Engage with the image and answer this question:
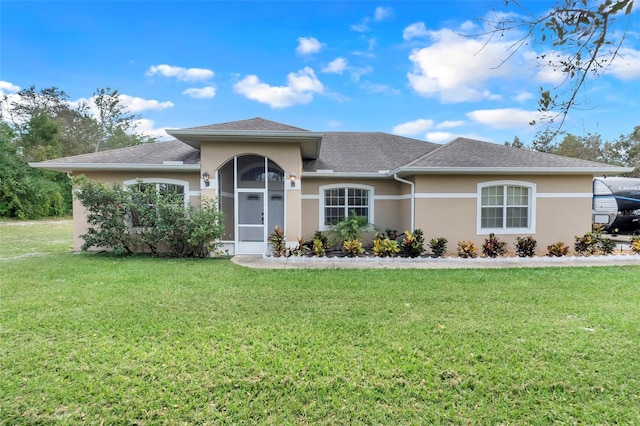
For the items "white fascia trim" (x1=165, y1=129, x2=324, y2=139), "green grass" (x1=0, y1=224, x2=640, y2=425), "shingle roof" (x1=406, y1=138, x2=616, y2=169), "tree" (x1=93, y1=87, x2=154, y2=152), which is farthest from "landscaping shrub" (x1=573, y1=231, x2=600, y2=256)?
"tree" (x1=93, y1=87, x2=154, y2=152)

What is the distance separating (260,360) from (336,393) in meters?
1.07

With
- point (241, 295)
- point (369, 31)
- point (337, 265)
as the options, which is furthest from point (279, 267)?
point (369, 31)

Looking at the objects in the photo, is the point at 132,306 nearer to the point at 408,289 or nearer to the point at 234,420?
the point at 234,420

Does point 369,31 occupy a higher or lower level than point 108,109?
lower

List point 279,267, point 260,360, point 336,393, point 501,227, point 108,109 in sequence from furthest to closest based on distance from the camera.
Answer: point 108,109
point 501,227
point 279,267
point 260,360
point 336,393

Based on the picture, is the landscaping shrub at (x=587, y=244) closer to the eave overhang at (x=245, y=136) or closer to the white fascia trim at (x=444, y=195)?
the white fascia trim at (x=444, y=195)

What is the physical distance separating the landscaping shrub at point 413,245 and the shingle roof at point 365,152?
10.7 feet

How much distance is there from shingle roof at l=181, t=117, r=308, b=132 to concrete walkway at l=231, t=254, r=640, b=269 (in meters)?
4.21

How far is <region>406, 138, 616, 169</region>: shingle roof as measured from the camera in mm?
11453

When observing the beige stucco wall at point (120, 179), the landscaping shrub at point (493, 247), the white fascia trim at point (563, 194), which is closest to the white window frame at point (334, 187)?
the landscaping shrub at point (493, 247)

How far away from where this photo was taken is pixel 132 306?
233 inches

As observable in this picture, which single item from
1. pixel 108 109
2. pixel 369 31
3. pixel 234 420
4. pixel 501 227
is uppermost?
pixel 108 109

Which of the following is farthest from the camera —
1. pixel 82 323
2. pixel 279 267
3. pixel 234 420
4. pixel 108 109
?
pixel 108 109

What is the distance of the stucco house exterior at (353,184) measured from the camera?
36.9ft
